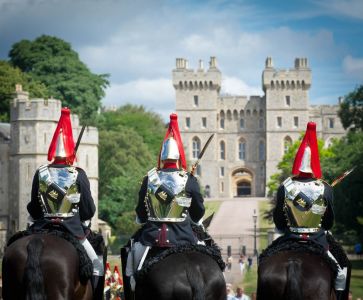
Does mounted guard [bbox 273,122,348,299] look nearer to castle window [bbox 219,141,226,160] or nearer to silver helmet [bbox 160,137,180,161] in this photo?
silver helmet [bbox 160,137,180,161]

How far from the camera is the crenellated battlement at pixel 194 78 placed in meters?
130

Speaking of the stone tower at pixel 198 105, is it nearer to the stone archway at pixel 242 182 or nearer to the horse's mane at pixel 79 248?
the stone archway at pixel 242 182

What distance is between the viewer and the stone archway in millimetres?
132250

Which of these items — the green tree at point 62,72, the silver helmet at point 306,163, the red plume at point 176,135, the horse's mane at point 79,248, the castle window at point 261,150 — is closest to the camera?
the horse's mane at point 79,248

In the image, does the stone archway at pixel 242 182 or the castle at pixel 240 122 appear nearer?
the castle at pixel 240 122

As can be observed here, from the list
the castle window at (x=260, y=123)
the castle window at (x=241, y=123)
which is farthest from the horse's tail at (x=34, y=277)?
the castle window at (x=241, y=123)

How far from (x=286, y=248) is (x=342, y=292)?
1.03 m

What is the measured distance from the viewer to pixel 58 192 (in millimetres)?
14938

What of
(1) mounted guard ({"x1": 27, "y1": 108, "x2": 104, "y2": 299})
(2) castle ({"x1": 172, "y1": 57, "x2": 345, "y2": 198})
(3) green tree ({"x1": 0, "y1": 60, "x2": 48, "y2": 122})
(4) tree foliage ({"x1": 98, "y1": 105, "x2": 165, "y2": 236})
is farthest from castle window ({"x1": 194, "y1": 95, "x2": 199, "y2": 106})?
(1) mounted guard ({"x1": 27, "y1": 108, "x2": 104, "y2": 299})

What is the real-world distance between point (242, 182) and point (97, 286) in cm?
11916

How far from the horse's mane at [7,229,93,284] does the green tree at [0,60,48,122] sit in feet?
188

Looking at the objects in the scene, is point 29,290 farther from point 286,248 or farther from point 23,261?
point 286,248

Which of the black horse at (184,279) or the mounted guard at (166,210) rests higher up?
the mounted guard at (166,210)

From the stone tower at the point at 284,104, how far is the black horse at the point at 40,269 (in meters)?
117
